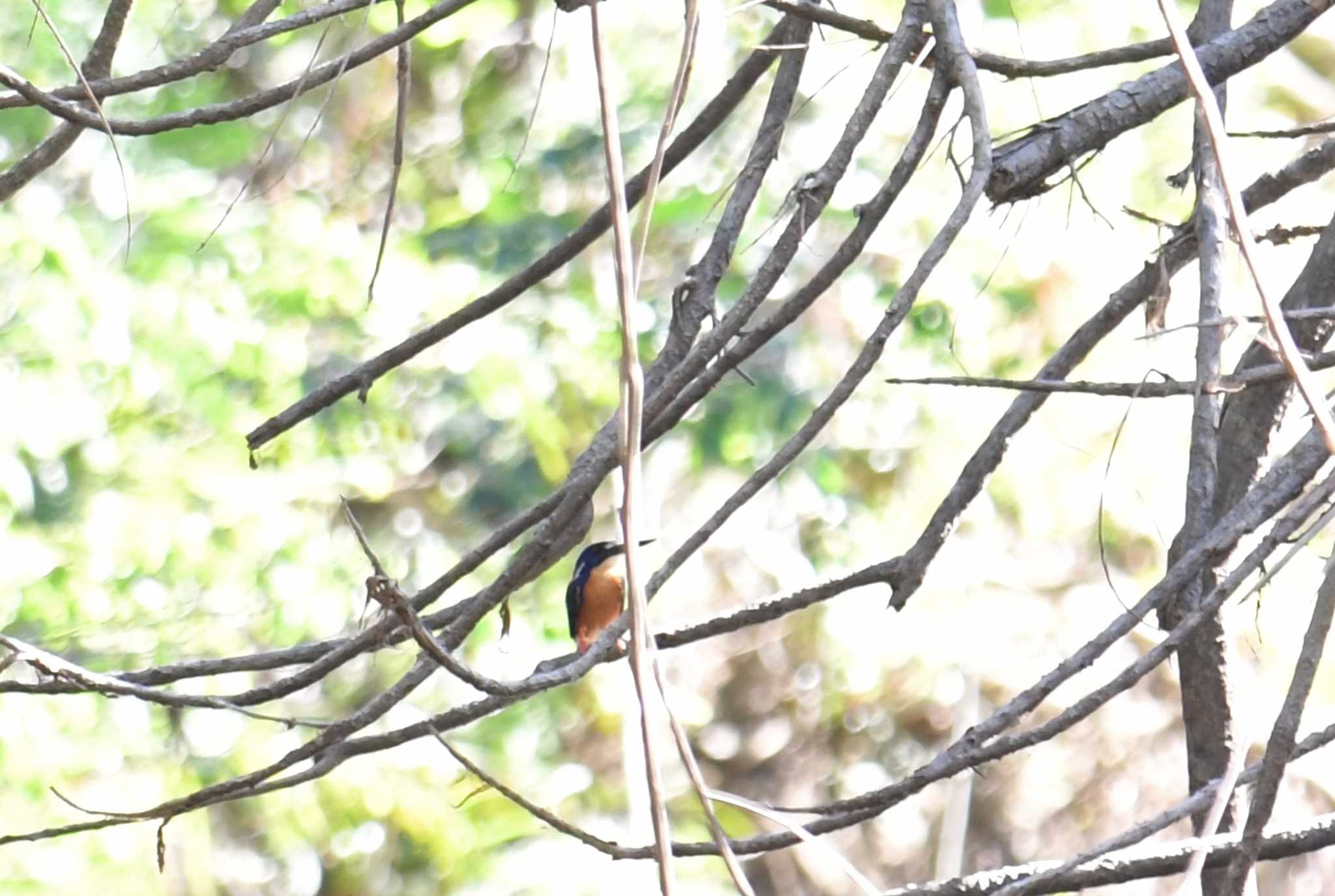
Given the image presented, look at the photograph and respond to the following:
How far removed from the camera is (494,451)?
6996 mm

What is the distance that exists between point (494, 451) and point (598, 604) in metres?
1.95

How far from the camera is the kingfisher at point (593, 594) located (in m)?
5.15

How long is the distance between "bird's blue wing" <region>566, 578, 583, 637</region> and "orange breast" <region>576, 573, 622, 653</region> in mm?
39

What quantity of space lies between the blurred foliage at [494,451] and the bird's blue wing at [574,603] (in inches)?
12.0

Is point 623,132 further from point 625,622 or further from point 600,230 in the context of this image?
point 625,622

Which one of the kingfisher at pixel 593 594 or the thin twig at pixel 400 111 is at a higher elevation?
the kingfisher at pixel 593 594

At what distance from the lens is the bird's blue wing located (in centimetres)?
531

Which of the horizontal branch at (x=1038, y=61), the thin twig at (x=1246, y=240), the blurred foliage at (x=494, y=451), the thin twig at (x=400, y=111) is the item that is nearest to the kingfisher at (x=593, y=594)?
the blurred foliage at (x=494, y=451)

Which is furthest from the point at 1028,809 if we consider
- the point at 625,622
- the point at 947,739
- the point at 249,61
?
the point at 625,622

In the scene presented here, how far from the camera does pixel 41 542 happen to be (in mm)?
5406

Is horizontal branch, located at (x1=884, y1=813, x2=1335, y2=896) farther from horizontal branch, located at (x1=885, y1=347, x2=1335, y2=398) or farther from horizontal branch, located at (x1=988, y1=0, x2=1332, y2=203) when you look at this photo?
horizontal branch, located at (x1=988, y1=0, x2=1332, y2=203)

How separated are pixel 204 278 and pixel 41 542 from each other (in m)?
1.04

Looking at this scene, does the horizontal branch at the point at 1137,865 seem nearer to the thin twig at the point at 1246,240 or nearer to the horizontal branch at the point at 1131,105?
the thin twig at the point at 1246,240

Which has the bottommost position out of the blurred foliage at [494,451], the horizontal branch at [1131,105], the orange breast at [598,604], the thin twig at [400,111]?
the horizontal branch at [1131,105]
